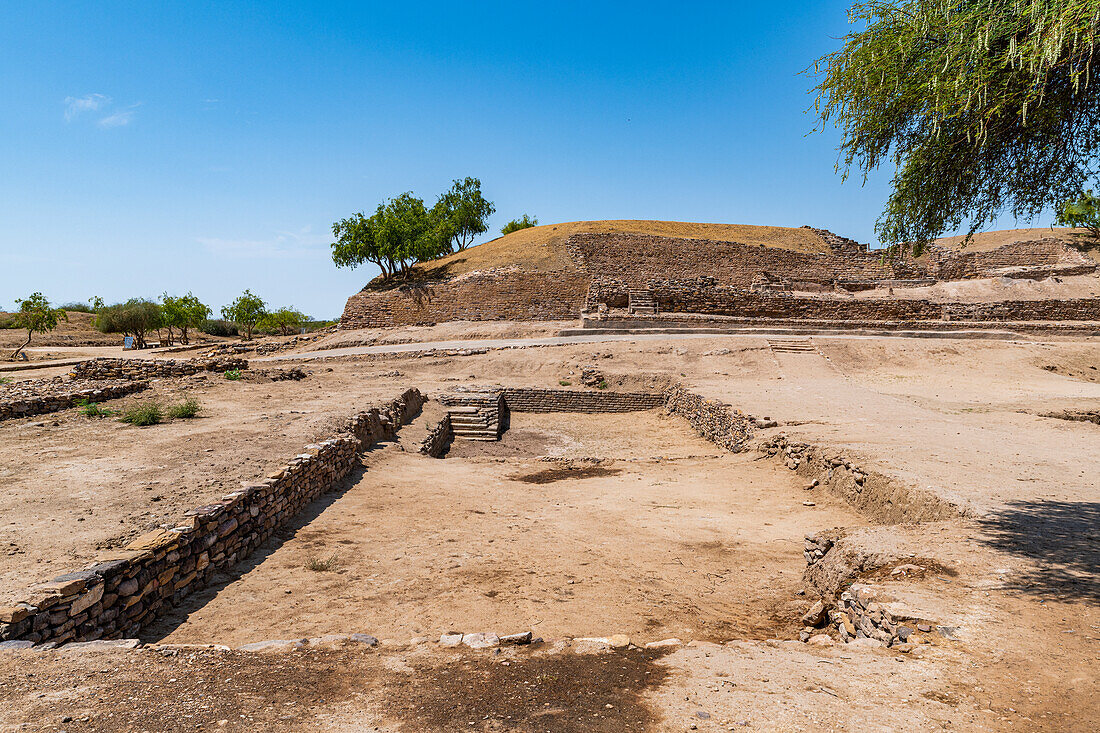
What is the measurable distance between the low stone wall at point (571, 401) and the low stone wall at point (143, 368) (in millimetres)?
9811

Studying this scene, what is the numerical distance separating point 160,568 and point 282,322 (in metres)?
56.1

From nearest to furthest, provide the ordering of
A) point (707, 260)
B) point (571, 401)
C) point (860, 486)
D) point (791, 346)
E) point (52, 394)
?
point (860, 486) < point (52, 394) < point (571, 401) < point (791, 346) < point (707, 260)

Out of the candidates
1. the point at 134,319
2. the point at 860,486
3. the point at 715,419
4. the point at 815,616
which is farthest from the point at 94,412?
the point at 134,319

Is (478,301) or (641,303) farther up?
(478,301)

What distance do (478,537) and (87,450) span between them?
20.6 feet

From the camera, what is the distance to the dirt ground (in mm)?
2898

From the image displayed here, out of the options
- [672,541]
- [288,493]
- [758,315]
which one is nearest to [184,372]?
[288,493]

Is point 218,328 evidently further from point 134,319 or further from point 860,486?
point 860,486

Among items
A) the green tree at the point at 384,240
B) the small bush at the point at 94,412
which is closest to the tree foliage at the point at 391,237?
the green tree at the point at 384,240

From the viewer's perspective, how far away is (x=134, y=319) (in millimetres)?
44688

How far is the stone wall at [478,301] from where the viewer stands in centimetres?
3538

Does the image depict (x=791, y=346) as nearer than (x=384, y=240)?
Yes

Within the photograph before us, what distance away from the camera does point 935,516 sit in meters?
6.08

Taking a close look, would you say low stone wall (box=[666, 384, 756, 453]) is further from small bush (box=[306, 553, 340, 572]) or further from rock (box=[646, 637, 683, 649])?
small bush (box=[306, 553, 340, 572])
